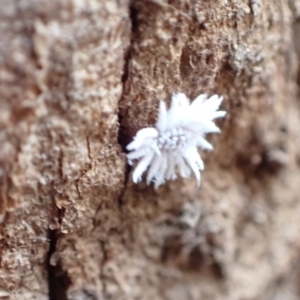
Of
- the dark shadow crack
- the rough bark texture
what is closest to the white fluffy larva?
the rough bark texture

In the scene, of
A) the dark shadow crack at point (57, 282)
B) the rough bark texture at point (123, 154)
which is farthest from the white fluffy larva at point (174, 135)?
the dark shadow crack at point (57, 282)

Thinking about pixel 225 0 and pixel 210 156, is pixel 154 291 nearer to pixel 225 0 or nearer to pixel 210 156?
pixel 210 156

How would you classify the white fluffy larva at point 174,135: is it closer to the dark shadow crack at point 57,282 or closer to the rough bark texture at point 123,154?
the rough bark texture at point 123,154

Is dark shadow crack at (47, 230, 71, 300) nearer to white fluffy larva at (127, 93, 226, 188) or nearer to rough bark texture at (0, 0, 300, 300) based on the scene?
rough bark texture at (0, 0, 300, 300)

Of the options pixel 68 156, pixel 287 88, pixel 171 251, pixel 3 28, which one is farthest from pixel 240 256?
pixel 3 28

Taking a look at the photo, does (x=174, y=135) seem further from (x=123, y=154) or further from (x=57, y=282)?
(x=57, y=282)
